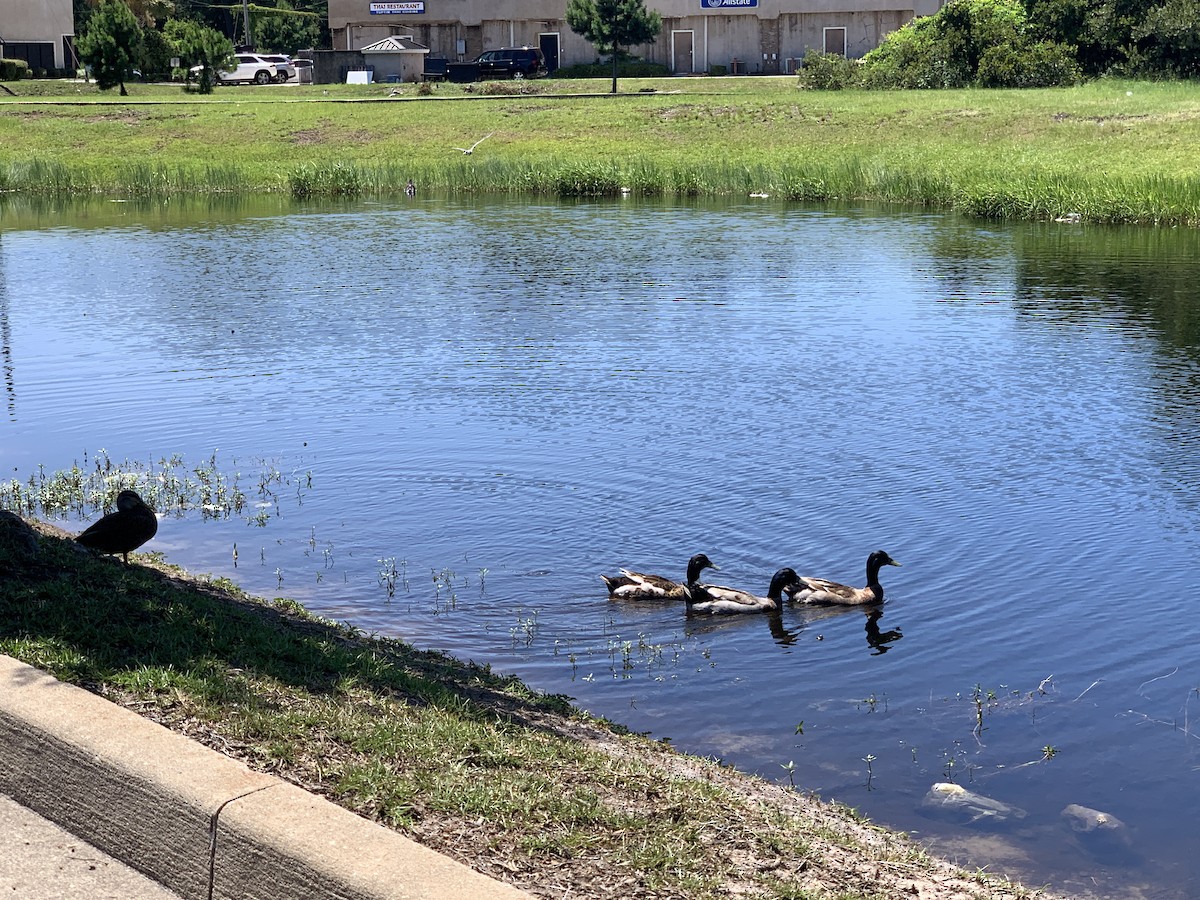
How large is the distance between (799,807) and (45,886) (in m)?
3.91

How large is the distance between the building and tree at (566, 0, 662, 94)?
32535 millimetres

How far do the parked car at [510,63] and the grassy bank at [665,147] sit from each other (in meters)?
16.2

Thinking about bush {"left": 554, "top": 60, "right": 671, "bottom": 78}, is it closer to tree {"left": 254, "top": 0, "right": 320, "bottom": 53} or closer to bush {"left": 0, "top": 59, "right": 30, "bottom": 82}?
tree {"left": 254, "top": 0, "right": 320, "bottom": 53}

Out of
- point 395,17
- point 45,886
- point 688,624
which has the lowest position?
point 688,624

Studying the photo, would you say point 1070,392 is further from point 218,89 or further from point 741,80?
point 218,89

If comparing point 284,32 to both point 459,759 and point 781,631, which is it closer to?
point 781,631

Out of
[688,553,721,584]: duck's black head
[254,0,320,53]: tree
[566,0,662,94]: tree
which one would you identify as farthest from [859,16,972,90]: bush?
[688,553,721,584]: duck's black head

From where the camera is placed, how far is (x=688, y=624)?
11.7 metres

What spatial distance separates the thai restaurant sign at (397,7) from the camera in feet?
300

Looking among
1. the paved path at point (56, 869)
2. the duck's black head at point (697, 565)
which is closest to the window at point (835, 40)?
the duck's black head at point (697, 565)

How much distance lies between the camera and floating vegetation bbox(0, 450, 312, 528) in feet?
47.4

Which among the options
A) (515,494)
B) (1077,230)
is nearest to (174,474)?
(515,494)

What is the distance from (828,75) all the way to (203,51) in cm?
3294

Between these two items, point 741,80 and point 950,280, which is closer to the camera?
point 950,280
